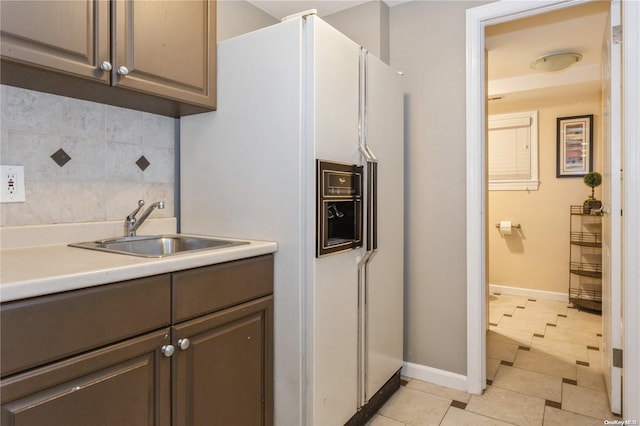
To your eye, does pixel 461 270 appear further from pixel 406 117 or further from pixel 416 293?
pixel 406 117

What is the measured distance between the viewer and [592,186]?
12.4 ft

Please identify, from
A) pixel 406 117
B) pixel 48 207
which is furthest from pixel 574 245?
pixel 48 207

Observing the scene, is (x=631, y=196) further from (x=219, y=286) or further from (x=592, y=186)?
(x=592, y=186)

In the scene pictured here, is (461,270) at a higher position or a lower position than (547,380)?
higher

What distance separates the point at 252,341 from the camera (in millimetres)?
1491

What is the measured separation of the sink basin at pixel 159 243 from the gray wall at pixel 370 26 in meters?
1.57

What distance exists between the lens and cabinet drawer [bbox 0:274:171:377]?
0.87 meters

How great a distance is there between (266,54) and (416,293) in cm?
165

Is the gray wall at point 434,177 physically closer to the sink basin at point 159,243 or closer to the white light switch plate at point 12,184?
the sink basin at point 159,243

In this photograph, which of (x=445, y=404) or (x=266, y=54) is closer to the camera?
(x=266, y=54)

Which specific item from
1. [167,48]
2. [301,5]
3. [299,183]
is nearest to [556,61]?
[301,5]

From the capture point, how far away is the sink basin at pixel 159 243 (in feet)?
5.20

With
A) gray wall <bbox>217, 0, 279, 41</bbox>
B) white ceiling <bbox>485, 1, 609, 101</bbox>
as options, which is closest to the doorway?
white ceiling <bbox>485, 1, 609, 101</bbox>

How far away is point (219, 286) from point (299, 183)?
19.5 inches
